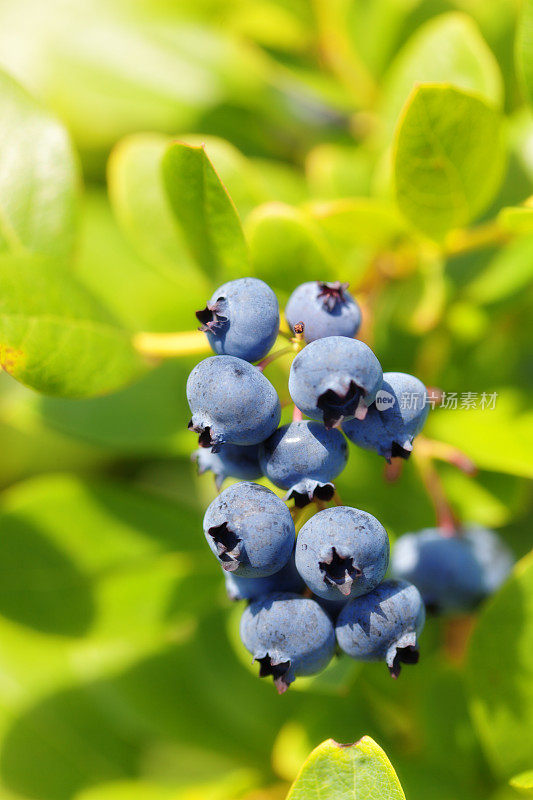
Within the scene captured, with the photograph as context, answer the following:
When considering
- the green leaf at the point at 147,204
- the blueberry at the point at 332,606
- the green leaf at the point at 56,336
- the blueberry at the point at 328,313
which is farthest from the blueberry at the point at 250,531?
the green leaf at the point at 147,204

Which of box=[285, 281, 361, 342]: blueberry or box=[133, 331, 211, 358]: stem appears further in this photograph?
box=[133, 331, 211, 358]: stem

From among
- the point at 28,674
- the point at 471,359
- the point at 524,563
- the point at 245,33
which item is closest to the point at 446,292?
the point at 471,359

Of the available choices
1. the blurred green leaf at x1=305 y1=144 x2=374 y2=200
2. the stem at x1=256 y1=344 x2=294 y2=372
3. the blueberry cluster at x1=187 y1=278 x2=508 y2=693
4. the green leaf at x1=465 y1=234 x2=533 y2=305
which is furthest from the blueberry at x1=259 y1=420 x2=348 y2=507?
the blurred green leaf at x1=305 y1=144 x2=374 y2=200

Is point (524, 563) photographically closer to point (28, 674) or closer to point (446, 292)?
point (446, 292)

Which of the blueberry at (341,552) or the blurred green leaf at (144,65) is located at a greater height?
the blurred green leaf at (144,65)

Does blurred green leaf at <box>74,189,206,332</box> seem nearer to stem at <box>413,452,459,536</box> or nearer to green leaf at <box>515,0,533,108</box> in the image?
stem at <box>413,452,459,536</box>

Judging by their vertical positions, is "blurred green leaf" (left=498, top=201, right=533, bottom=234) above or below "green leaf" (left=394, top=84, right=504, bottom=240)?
below

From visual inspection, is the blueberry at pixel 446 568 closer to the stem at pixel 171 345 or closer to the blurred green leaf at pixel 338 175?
the stem at pixel 171 345

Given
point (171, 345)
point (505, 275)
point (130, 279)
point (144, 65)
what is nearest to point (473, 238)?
point (505, 275)
